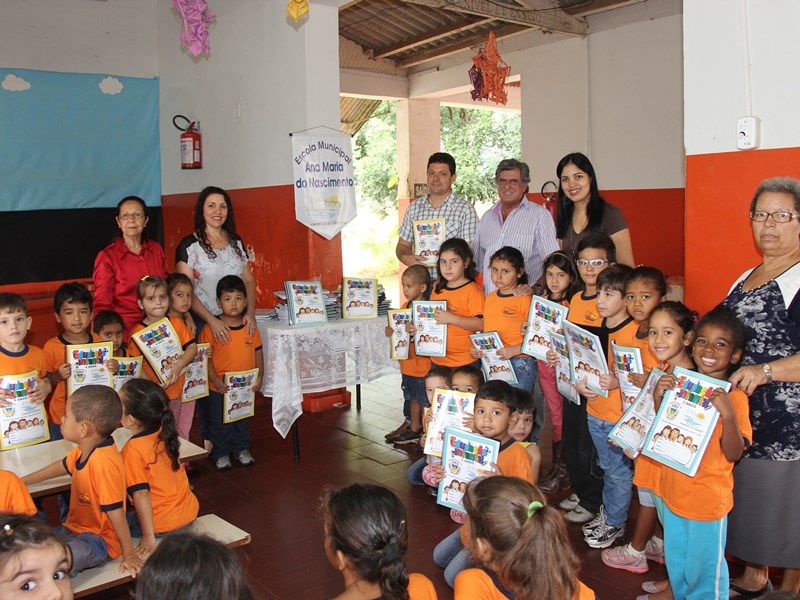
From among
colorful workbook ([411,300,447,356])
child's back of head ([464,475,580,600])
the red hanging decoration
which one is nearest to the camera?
child's back of head ([464,475,580,600])

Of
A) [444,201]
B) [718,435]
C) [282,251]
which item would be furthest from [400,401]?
[718,435]

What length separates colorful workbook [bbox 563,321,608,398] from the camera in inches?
128

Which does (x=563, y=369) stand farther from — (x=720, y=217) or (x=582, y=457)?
(x=720, y=217)

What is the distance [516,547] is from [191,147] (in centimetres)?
595

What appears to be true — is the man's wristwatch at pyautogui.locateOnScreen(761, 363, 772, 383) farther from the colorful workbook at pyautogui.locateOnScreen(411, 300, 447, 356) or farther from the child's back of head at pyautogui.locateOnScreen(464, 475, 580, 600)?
the colorful workbook at pyautogui.locateOnScreen(411, 300, 447, 356)

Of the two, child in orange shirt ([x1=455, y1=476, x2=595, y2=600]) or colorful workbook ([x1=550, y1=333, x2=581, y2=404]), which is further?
colorful workbook ([x1=550, y1=333, x2=581, y2=404])

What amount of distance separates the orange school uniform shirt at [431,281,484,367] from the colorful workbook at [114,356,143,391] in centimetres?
183

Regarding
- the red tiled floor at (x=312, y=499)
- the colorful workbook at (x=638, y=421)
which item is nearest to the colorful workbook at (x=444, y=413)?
the red tiled floor at (x=312, y=499)

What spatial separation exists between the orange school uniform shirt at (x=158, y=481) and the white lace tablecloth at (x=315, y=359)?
52.5 inches

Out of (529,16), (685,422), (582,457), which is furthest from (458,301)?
(529,16)

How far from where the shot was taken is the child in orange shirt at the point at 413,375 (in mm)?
4746

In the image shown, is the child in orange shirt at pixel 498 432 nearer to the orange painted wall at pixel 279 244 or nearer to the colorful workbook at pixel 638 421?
the colorful workbook at pixel 638 421

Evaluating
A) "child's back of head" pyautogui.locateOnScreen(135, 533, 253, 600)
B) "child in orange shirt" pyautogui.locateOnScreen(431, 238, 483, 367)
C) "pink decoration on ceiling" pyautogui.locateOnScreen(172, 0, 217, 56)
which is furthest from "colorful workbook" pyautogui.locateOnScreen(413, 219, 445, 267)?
"child's back of head" pyautogui.locateOnScreen(135, 533, 253, 600)

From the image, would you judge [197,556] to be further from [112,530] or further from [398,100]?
[398,100]
